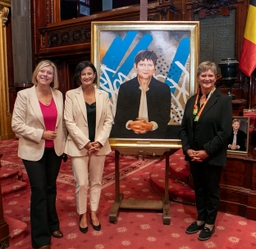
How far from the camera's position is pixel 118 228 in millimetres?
2799

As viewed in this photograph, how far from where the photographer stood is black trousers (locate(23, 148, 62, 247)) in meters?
2.28

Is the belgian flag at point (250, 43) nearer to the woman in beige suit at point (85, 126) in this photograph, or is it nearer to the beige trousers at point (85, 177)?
the woman in beige suit at point (85, 126)

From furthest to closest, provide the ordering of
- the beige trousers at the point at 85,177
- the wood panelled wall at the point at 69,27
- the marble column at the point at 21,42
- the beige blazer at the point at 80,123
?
the marble column at the point at 21,42 < the wood panelled wall at the point at 69,27 < the beige trousers at the point at 85,177 < the beige blazer at the point at 80,123

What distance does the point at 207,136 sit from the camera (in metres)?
2.43

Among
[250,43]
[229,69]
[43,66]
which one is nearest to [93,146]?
[43,66]

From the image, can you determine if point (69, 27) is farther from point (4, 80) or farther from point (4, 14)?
point (4, 80)

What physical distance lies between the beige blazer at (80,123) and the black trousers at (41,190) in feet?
0.62

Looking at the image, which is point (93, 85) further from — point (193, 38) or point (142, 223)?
point (142, 223)

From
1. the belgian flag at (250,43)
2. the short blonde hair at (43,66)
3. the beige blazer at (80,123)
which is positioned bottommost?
the beige blazer at (80,123)

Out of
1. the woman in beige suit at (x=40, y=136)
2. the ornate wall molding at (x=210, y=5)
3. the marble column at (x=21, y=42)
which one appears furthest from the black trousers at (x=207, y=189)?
the marble column at (x=21, y=42)

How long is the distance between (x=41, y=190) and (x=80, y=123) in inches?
24.8

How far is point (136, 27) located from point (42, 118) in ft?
4.03

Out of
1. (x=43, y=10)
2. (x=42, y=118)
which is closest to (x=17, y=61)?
(x=43, y=10)

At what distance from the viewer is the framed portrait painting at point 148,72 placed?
2771 mm
